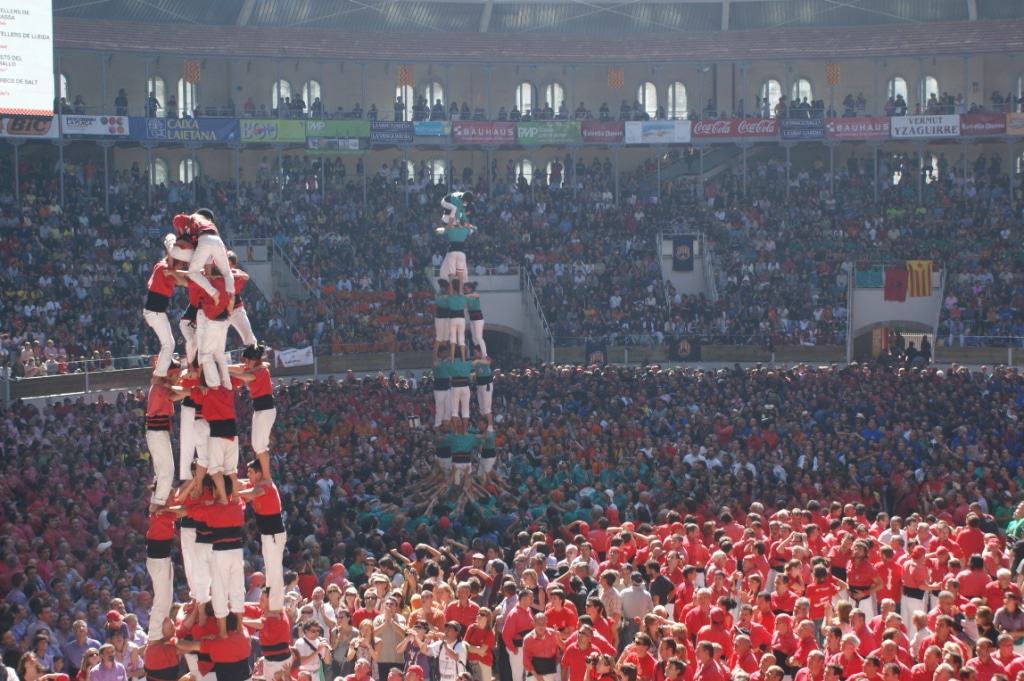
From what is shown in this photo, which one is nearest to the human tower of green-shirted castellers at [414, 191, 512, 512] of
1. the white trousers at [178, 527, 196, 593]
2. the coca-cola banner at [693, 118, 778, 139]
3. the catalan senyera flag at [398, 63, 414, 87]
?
the white trousers at [178, 527, 196, 593]

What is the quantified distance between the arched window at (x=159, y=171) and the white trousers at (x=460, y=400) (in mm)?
26582

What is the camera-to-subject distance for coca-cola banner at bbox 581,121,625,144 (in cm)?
4850

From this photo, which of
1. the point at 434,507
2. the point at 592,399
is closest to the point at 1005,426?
the point at 592,399

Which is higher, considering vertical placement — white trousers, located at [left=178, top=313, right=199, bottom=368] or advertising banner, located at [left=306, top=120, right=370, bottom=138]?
advertising banner, located at [left=306, top=120, right=370, bottom=138]

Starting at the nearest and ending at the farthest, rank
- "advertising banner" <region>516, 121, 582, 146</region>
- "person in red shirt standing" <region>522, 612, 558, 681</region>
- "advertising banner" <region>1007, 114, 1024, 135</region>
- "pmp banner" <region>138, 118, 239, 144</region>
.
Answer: "person in red shirt standing" <region>522, 612, 558, 681</region> < "pmp banner" <region>138, 118, 239, 144</region> < "advertising banner" <region>1007, 114, 1024, 135</region> < "advertising banner" <region>516, 121, 582, 146</region>

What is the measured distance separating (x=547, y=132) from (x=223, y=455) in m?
35.4

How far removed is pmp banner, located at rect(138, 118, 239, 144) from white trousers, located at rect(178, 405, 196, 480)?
31869 mm

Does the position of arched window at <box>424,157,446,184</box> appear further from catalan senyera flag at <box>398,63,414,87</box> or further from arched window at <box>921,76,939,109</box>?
arched window at <box>921,76,939,109</box>

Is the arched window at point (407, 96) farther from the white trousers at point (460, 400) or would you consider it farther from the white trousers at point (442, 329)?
the white trousers at point (460, 400)

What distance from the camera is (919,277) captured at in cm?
4300

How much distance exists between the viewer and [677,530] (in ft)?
61.2

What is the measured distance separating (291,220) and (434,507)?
921 inches

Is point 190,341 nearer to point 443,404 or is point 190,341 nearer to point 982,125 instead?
point 443,404

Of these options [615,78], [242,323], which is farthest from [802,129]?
[242,323]
